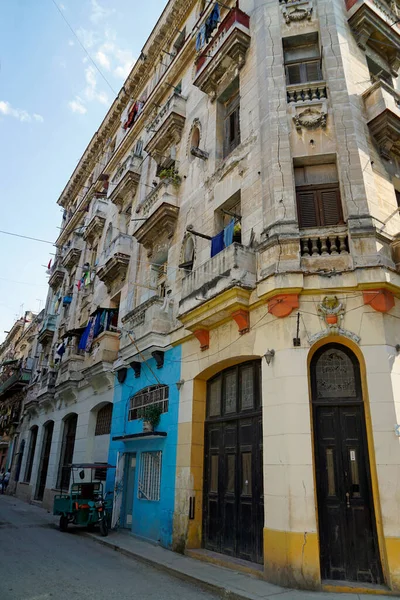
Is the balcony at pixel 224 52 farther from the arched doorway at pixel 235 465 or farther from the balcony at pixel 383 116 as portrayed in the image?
the arched doorway at pixel 235 465

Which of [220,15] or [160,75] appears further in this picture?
[160,75]

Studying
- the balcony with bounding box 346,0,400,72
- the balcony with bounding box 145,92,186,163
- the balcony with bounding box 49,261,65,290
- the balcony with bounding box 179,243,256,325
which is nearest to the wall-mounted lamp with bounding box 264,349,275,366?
the balcony with bounding box 179,243,256,325

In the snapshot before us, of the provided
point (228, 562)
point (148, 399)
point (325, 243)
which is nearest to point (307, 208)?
point (325, 243)

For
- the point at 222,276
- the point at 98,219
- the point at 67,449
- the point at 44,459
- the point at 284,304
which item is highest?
the point at 98,219

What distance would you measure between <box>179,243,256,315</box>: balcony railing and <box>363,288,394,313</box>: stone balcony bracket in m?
2.53

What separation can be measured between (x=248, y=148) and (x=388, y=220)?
4417 mm

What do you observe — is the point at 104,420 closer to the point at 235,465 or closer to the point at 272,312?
the point at 235,465

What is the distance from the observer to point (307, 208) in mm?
10055

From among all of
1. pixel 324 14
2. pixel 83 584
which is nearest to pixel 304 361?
pixel 83 584

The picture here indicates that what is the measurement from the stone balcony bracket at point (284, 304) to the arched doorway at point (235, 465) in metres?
1.74

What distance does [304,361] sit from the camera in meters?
8.29

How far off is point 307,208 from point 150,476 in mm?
9070

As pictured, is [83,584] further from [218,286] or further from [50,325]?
[50,325]

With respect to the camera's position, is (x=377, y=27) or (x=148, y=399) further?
(x=148, y=399)
